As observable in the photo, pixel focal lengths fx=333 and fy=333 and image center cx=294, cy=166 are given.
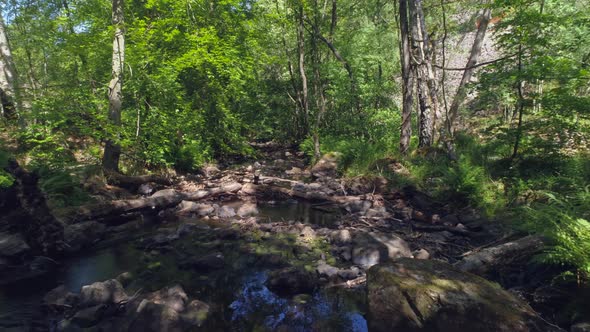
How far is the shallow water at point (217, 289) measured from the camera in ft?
17.0

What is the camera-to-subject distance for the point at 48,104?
32.1ft

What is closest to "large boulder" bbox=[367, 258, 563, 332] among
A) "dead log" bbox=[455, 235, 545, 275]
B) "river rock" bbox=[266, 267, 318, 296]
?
"dead log" bbox=[455, 235, 545, 275]

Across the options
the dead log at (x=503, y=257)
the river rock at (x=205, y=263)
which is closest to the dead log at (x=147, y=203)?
the river rock at (x=205, y=263)

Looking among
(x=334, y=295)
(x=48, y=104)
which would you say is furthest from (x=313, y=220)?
(x=48, y=104)

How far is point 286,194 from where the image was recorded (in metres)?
12.5

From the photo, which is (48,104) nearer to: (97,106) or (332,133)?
(97,106)

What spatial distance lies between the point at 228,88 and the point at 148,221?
30.5ft

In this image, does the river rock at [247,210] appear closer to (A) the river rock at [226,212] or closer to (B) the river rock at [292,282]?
(A) the river rock at [226,212]

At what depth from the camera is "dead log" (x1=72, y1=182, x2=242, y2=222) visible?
8992mm

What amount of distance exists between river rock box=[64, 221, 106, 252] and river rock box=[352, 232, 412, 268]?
6.47m

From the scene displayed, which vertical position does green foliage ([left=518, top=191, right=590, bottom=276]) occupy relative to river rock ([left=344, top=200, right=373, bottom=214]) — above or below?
above

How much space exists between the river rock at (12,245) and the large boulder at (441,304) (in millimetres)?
7224

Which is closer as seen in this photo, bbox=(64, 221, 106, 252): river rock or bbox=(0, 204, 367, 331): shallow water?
bbox=(0, 204, 367, 331): shallow water

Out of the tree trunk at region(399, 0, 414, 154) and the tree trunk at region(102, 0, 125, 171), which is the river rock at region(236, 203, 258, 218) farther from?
the tree trunk at region(399, 0, 414, 154)
